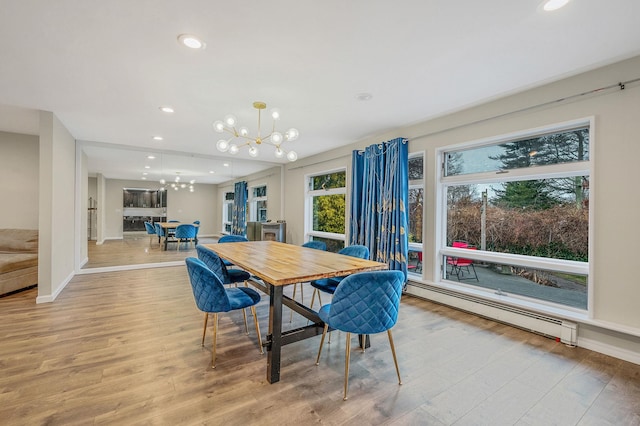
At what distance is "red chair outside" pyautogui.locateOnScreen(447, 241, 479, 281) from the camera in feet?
12.2

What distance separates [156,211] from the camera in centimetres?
643

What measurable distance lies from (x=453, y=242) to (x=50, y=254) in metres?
5.42

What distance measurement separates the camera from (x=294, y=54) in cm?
238

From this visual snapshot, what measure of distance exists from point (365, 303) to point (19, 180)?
254 inches

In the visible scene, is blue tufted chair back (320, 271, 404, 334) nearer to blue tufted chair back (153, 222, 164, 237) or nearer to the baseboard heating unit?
the baseboard heating unit

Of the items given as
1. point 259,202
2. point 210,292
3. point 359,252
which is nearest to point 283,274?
point 210,292

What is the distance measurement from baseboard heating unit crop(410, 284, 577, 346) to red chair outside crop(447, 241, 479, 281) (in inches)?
12.0

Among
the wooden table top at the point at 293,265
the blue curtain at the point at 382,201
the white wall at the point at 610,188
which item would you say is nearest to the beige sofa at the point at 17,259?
→ the wooden table top at the point at 293,265

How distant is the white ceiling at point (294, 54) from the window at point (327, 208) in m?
2.05

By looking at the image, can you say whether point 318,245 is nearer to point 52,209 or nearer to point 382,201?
point 382,201

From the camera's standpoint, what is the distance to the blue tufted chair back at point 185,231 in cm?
624

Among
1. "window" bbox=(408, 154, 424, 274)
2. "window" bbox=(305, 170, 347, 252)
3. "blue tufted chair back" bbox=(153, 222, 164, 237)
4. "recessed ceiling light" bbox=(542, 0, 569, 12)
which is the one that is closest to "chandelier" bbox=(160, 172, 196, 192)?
"blue tufted chair back" bbox=(153, 222, 164, 237)

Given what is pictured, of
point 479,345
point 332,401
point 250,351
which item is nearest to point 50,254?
point 250,351

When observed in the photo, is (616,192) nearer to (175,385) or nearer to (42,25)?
(175,385)
